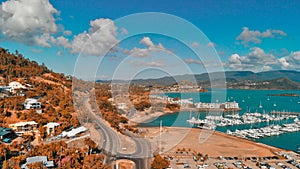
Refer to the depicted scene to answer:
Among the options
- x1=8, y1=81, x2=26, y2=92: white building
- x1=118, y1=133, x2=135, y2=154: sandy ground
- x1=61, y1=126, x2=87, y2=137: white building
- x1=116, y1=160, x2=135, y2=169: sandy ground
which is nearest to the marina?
x1=118, y1=133, x2=135, y2=154: sandy ground

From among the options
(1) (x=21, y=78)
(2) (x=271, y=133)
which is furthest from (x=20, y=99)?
(2) (x=271, y=133)

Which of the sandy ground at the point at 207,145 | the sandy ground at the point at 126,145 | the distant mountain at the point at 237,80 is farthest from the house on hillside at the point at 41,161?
the sandy ground at the point at 207,145

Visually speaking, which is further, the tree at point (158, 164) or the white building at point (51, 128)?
the white building at point (51, 128)

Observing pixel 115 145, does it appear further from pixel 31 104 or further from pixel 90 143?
pixel 31 104

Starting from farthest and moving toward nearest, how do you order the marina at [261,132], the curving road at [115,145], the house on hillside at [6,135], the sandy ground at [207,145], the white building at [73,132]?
the marina at [261,132], the sandy ground at [207,145], the white building at [73,132], the house on hillside at [6,135], the curving road at [115,145]

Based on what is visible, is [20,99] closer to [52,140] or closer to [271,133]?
[52,140]

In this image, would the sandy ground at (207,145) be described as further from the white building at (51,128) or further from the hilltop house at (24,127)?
the hilltop house at (24,127)

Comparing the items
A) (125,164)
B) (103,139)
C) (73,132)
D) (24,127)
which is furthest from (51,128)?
(125,164)
